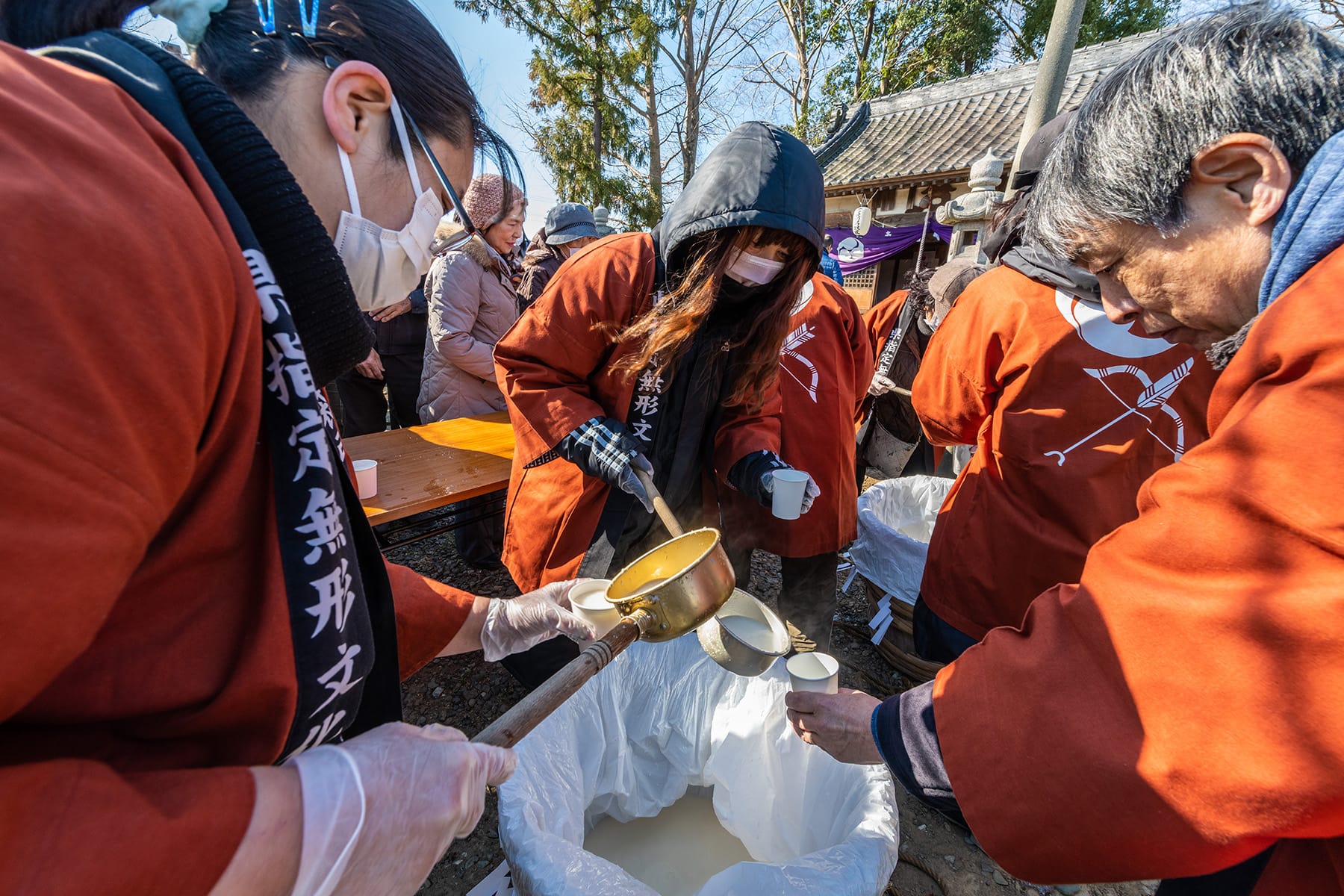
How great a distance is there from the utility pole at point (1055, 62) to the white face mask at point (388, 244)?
487 cm

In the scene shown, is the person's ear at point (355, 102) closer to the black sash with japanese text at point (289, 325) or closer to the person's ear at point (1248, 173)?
the black sash with japanese text at point (289, 325)

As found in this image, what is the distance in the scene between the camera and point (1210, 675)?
2.56 ft

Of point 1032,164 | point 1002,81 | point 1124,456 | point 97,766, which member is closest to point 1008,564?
point 1124,456

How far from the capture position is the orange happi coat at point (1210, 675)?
0.71 meters

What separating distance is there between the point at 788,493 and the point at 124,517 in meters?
1.93

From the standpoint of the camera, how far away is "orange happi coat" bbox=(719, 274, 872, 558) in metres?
2.82

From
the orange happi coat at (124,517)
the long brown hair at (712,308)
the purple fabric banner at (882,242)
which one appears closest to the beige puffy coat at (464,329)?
the long brown hair at (712,308)

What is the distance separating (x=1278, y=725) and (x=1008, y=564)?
5.11 feet

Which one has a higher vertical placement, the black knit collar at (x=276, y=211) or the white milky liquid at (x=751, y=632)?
the black knit collar at (x=276, y=211)

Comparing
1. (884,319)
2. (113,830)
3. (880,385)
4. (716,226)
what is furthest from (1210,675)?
(884,319)

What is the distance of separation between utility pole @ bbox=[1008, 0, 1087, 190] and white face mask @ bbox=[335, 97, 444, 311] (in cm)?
487

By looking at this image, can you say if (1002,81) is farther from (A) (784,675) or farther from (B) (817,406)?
(A) (784,675)

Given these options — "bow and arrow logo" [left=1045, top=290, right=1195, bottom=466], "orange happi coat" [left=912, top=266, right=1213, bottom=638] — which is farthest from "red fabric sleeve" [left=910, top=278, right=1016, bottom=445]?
"bow and arrow logo" [left=1045, top=290, right=1195, bottom=466]

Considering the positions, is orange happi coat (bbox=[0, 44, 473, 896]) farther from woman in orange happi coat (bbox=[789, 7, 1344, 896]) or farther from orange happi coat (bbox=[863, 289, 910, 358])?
orange happi coat (bbox=[863, 289, 910, 358])
